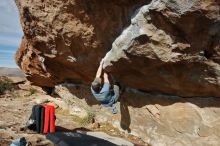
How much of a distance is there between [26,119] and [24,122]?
1.01ft

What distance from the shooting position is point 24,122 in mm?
9344

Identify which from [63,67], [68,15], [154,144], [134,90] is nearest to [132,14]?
[68,15]

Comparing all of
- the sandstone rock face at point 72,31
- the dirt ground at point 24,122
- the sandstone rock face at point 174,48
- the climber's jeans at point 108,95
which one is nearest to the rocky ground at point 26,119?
the dirt ground at point 24,122

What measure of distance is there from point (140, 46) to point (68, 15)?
1.62 meters

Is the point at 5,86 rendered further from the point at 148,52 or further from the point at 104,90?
the point at 148,52

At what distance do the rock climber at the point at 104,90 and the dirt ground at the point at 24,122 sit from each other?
0.91 metres

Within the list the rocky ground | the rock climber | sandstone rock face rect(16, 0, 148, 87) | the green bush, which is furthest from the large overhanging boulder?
the green bush

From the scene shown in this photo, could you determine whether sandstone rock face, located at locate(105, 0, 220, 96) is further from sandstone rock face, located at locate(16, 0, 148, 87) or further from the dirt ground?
the dirt ground

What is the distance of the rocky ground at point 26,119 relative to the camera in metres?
7.83

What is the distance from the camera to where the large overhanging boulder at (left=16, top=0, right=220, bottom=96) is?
5805mm

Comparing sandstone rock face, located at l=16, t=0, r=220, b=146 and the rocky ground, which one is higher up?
sandstone rock face, located at l=16, t=0, r=220, b=146

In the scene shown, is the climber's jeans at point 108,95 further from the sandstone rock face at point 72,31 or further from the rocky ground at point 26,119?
the rocky ground at point 26,119

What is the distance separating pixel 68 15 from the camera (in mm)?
7297

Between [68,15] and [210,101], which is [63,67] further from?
[210,101]
